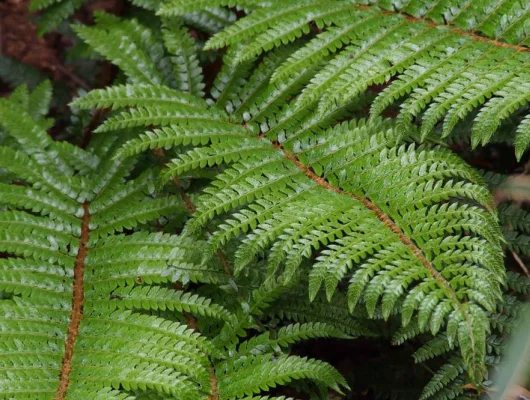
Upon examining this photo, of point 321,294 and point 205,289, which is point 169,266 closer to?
point 205,289

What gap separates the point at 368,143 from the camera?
73.5 inches

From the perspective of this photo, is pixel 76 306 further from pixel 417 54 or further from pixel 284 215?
pixel 417 54

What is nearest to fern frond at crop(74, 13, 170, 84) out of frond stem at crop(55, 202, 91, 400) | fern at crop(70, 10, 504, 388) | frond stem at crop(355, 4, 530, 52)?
fern at crop(70, 10, 504, 388)

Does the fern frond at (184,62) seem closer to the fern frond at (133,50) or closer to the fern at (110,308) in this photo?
the fern frond at (133,50)

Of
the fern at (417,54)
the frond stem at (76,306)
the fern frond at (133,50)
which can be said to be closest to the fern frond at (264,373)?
the frond stem at (76,306)

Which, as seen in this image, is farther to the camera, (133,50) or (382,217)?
(133,50)

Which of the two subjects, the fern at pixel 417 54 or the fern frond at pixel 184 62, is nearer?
the fern at pixel 417 54

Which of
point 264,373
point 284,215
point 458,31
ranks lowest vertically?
point 264,373

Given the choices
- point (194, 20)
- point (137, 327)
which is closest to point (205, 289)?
point (137, 327)

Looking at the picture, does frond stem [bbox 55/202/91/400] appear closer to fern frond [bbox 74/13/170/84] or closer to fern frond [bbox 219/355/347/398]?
fern frond [bbox 219/355/347/398]

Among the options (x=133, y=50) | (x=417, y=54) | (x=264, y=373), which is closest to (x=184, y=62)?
(x=133, y=50)

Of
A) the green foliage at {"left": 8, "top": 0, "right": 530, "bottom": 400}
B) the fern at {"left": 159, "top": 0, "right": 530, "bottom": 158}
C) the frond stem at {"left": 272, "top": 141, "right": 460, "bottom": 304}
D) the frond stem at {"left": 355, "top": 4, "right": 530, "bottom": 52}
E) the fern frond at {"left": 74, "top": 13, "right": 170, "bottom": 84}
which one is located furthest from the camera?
the fern frond at {"left": 74, "top": 13, "right": 170, "bottom": 84}

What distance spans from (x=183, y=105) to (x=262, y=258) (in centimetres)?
56

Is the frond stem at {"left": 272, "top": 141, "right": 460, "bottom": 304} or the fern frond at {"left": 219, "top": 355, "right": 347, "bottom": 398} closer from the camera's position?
the frond stem at {"left": 272, "top": 141, "right": 460, "bottom": 304}
